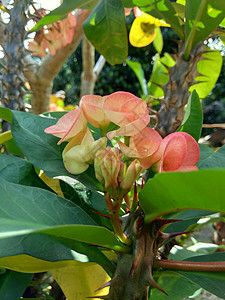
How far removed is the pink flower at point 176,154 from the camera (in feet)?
1.34

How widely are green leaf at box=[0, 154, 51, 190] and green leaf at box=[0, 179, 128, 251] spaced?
13cm

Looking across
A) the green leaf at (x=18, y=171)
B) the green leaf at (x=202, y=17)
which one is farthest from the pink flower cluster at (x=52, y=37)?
the green leaf at (x=18, y=171)

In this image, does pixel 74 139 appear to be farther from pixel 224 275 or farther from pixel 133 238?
pixel 224 275

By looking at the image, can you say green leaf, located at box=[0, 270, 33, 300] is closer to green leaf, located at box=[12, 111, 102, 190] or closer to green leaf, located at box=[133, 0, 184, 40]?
green leaf, located at box=[12, 111, 102, 190]

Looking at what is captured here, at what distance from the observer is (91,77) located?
2.13 m

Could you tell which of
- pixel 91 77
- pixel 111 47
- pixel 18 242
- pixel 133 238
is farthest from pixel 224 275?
pixel 91 77

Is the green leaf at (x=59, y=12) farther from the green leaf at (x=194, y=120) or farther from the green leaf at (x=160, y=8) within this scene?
the green leaf at (x=194, y=120)

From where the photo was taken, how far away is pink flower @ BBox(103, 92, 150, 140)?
0.42 m

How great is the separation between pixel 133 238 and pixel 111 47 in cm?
54

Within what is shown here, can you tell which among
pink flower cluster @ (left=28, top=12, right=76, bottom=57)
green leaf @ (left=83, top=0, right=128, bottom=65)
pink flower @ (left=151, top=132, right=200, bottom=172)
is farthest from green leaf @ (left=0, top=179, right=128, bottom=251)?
pink flower cluster @ (left=28, top=12, right=76, bottom=57)

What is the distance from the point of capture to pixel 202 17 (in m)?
0.70

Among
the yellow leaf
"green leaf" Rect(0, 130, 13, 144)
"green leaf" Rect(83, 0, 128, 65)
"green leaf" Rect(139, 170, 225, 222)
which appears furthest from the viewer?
the yellow leaf

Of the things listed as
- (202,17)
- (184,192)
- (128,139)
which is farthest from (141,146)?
(202,17)

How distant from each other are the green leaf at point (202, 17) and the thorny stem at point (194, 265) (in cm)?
54
